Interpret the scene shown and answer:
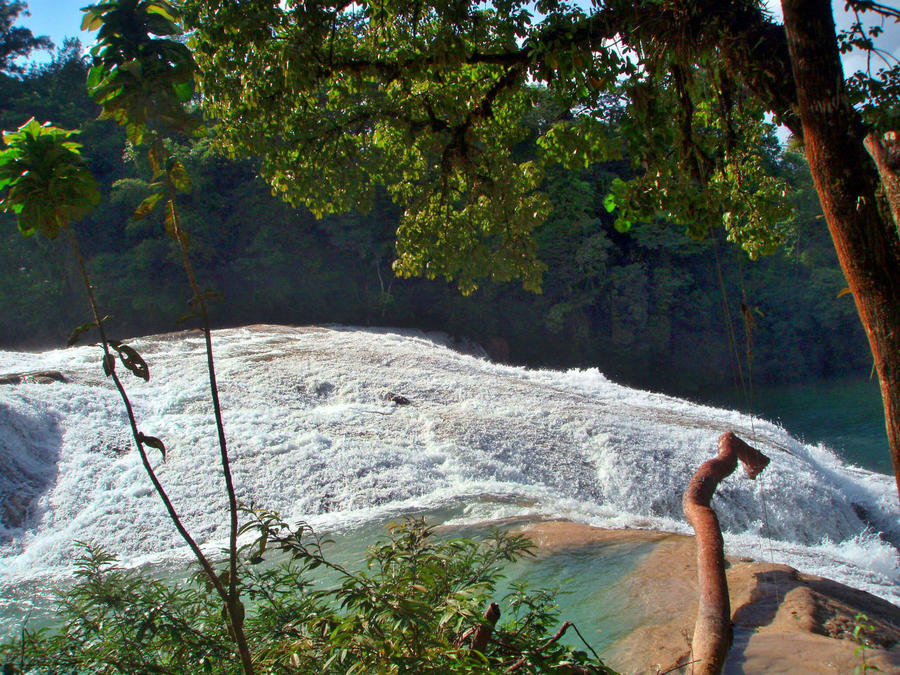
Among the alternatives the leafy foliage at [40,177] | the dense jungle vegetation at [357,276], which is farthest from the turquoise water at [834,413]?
the leafy foliage at [40,177]

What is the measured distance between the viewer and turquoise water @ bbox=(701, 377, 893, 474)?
15.1m

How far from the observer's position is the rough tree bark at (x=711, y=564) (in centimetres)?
345

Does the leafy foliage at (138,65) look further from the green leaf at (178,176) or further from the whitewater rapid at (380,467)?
the whitewater rapid at (380,467)

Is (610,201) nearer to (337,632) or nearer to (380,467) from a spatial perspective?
(337,632)

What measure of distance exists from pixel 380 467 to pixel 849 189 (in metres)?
6.19

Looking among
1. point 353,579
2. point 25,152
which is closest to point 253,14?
point 25,152

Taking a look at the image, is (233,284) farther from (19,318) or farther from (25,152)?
(25,152)

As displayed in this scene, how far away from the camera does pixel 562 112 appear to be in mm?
4383

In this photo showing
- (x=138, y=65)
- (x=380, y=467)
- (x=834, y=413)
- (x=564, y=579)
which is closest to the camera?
(x=138, y=65)

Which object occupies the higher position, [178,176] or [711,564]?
[178,176]

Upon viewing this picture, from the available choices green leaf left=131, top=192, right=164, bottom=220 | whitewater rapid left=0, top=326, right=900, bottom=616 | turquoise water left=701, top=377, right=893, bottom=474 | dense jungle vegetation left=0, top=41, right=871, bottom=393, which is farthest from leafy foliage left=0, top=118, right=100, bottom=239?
dense jungle vegetation left=0, top=41, right=871, bottom=393

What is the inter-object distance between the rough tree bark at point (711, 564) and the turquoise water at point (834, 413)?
10.9 meters

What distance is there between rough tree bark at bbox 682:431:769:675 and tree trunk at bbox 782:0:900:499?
1.41 m

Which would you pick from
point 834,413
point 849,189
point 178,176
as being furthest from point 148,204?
point 834,413
